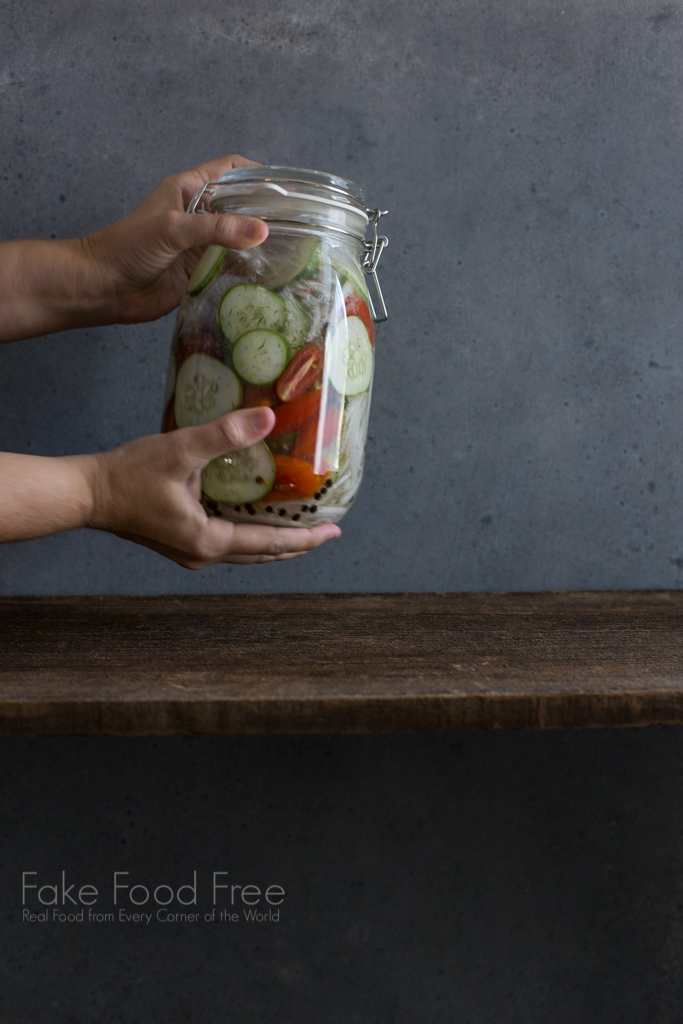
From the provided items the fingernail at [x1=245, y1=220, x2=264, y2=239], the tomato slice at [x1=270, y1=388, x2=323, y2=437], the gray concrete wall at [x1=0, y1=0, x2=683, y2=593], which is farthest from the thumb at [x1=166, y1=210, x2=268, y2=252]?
the gray concrete wall at [x1=0, y1=0, x2=683, y2=593]

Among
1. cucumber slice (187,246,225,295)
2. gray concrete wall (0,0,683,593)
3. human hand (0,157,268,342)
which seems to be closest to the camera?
cucumber slice (187,246,225,295)

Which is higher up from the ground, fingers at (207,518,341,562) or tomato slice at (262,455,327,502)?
tomato slice at (262,455,327,502)

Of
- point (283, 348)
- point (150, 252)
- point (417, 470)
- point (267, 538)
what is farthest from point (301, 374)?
point (417, 470)

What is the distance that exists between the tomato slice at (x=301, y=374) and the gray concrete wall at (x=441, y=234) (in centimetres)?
31

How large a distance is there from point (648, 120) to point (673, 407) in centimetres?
33

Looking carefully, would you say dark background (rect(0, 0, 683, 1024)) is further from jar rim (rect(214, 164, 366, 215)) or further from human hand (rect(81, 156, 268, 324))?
jar rim (rect(214, 164, 366, 215))

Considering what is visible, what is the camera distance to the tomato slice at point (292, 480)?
533 mm

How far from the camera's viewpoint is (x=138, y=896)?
2.77 ft

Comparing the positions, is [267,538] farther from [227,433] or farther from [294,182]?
[294,182]

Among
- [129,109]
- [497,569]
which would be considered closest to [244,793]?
[497,569]

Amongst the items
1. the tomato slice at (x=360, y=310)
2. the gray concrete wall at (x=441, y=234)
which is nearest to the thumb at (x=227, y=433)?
the tomato slice at (x=360, y=310)

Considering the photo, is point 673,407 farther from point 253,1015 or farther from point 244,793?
point 253,1015

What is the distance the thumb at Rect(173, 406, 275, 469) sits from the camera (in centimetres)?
50

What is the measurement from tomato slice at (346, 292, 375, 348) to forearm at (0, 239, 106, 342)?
276 millimetres
